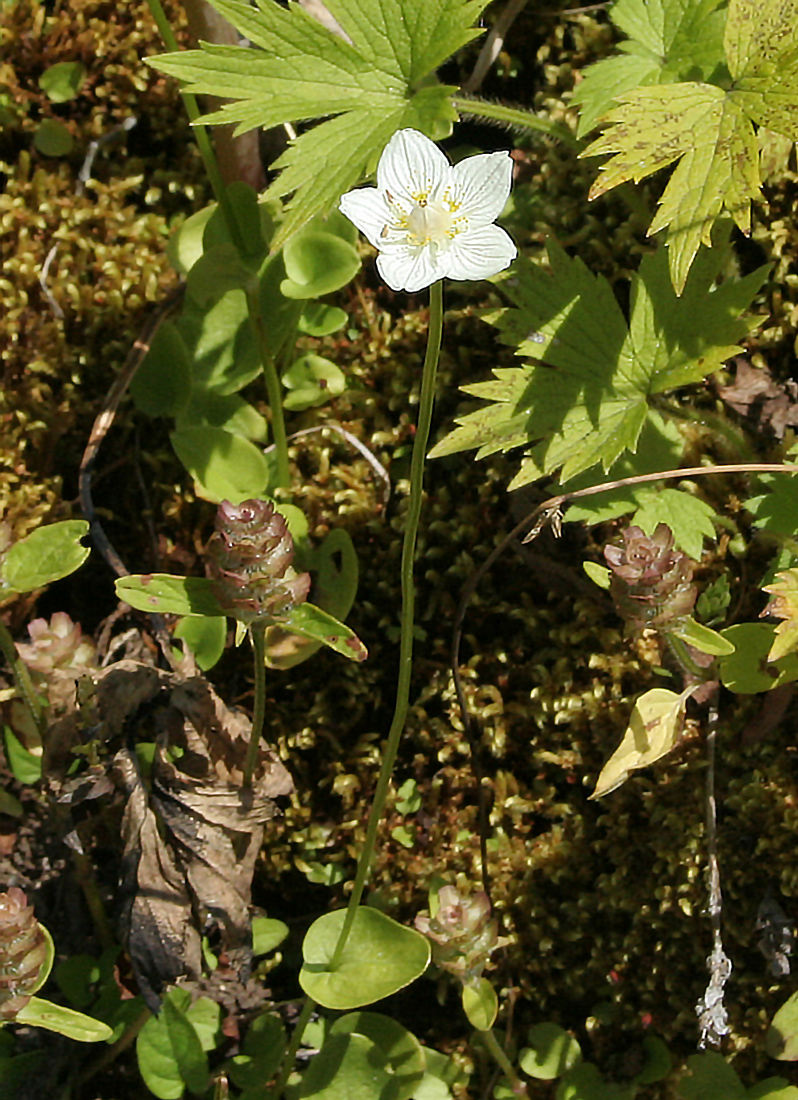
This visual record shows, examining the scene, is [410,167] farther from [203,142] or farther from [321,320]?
[321,320]

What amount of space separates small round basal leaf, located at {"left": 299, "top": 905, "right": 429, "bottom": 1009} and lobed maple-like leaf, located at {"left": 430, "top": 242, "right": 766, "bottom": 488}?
87 centimetres

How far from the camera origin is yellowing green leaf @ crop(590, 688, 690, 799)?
203 centimetres

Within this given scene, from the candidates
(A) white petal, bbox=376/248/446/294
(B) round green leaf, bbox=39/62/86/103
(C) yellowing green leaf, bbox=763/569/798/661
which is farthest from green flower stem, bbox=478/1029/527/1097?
(B) round green leaf, bbox=39/62/86/103

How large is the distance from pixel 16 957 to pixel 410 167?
1.50m

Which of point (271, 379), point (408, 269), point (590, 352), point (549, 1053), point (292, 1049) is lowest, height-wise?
point (549, 1053)

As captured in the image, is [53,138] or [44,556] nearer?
[44,556]

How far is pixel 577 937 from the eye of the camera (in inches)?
91.0

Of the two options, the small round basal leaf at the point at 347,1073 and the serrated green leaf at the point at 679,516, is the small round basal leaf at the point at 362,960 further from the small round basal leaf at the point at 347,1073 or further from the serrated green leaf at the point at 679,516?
the serrated green leaf at the point at 679,516

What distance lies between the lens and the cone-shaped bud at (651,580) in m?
1.92

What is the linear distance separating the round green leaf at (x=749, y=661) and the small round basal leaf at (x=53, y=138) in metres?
2.00

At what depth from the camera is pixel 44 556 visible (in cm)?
210

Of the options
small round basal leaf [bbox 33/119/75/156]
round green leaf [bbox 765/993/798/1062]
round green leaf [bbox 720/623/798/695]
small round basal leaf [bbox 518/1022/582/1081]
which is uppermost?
small round basal leaf [bbox 33/119/75/156]

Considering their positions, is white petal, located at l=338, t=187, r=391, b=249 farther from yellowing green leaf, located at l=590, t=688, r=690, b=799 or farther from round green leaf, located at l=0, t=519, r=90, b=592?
yellowing green leaf, located at l=590, t=688, r=690, b=799

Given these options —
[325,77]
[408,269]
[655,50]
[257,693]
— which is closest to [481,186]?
[408,269]
